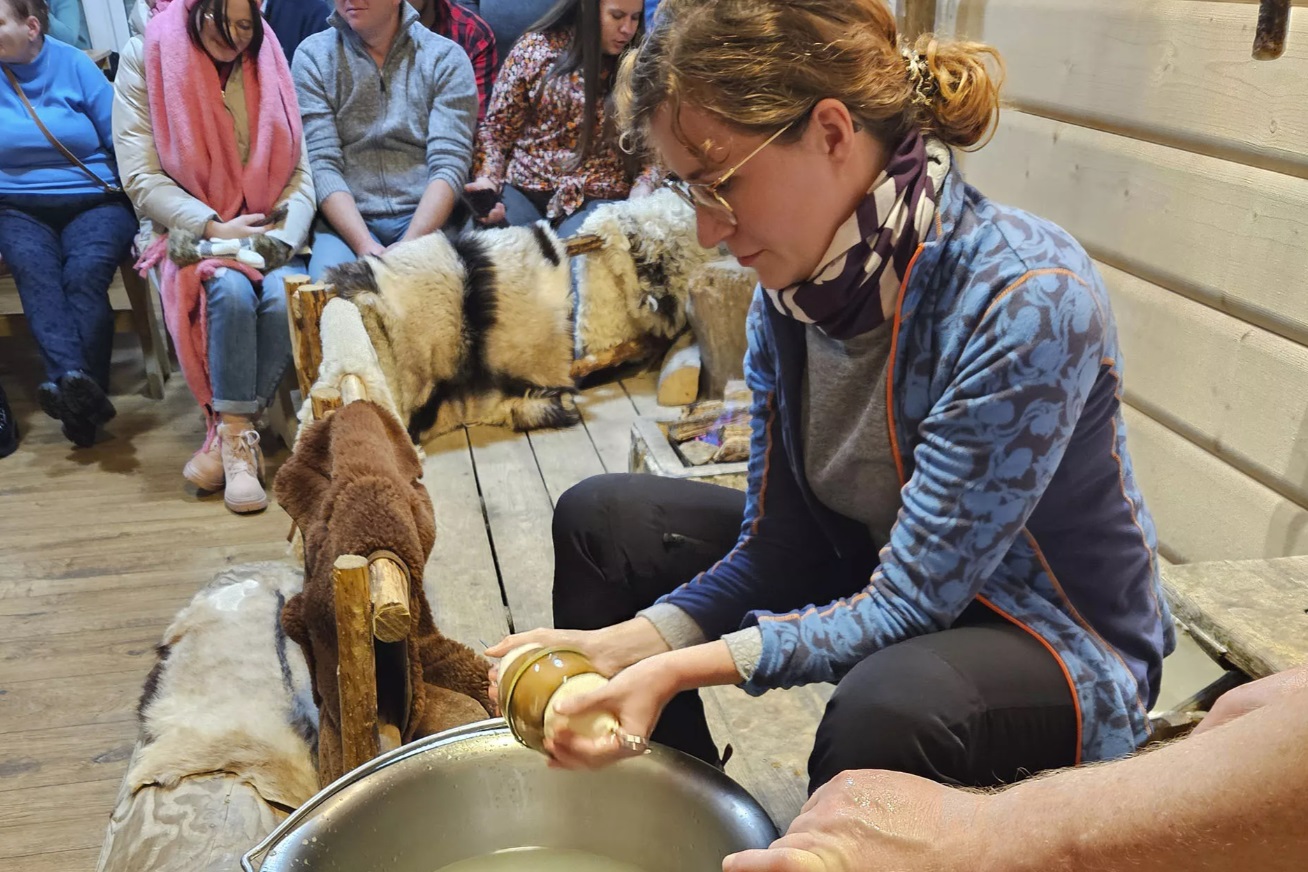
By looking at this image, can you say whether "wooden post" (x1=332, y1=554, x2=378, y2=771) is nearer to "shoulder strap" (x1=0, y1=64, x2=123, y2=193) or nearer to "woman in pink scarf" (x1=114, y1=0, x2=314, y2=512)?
"woman in pink scarf" (x1=114, y1=0, x2=314, y2=512)

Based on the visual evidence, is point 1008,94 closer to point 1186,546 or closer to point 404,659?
point 1186,546

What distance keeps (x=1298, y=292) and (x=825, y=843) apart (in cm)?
128

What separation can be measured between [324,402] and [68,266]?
197 cm

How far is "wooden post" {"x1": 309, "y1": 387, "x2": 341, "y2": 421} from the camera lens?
1.79 metres

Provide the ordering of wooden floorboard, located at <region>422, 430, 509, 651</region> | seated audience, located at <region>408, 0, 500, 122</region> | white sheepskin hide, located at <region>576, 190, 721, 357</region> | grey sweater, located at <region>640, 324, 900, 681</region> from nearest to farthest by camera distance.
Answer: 1. grey sweater, located at <region>640, 324, 900, 681</region>
2. wooden floorboard, located at <region>422, 430, 509, 651</region>
3. white sheepskin hide, located at <region>576, 190, 721, 357</region>
4. seated audience, located at <region>408, 0, 500, 122</region>

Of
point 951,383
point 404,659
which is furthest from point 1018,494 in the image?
point 404,659

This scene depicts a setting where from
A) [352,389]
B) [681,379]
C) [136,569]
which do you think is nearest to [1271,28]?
[352,389]

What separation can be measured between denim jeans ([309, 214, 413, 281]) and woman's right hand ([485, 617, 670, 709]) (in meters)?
2.04

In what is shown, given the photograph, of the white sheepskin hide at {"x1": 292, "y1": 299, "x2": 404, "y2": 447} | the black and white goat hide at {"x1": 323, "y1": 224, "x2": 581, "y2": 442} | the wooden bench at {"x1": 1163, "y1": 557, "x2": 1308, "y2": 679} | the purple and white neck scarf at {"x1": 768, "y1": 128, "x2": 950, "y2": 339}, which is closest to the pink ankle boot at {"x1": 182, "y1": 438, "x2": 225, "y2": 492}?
the black and white goat hide at {"x1": 323, "y1": 224, "x2": 581, "y2": 442}

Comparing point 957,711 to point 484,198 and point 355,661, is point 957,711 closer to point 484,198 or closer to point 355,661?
point 355,661

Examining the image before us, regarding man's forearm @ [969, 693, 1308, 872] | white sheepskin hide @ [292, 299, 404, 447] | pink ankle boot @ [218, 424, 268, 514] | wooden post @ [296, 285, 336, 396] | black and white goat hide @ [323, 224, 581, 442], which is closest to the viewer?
man's forearm @ [969, 693, 1308, 872]

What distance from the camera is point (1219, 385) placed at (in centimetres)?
173

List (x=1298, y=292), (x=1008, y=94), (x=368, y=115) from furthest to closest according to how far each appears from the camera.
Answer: (x=368, y=115), (x=1008, y=94), (x=1298, y=292)

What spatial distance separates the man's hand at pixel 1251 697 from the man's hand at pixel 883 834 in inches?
6.1
